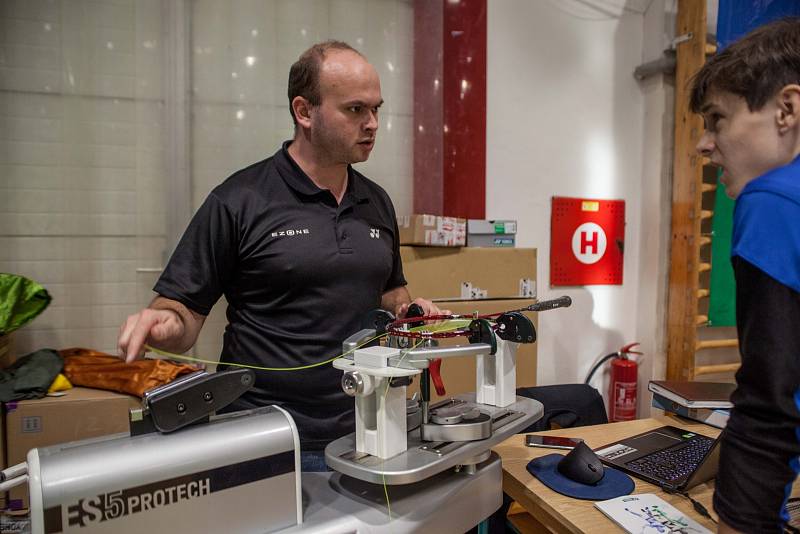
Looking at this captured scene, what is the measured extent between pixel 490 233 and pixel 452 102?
2.44 ft

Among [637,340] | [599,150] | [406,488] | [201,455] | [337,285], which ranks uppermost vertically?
[599,150]

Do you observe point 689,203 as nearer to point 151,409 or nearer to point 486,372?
point 486,372

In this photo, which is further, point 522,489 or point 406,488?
point 522,489

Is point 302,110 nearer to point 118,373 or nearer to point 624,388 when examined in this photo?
point 118,373

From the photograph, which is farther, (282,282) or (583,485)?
(282,282)

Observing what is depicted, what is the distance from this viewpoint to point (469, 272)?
2617 millimetres

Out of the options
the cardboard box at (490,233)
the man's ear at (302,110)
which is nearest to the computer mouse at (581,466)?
the man's ear at (302,110)

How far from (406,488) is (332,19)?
254 centimetres

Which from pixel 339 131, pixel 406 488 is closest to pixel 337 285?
pixel 339 131

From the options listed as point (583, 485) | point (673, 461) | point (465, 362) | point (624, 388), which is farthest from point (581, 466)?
point (624, 388)

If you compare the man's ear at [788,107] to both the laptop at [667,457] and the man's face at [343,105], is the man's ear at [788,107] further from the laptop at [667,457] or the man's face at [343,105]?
the man's face at [343,105]

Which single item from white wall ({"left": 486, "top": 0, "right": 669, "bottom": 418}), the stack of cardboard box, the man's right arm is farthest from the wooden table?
white wall ({"left": 486, "top": 0, "right": 669, "bottom": 418})

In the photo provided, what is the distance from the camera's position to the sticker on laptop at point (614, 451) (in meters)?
1.33

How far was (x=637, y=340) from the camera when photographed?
3471mm
